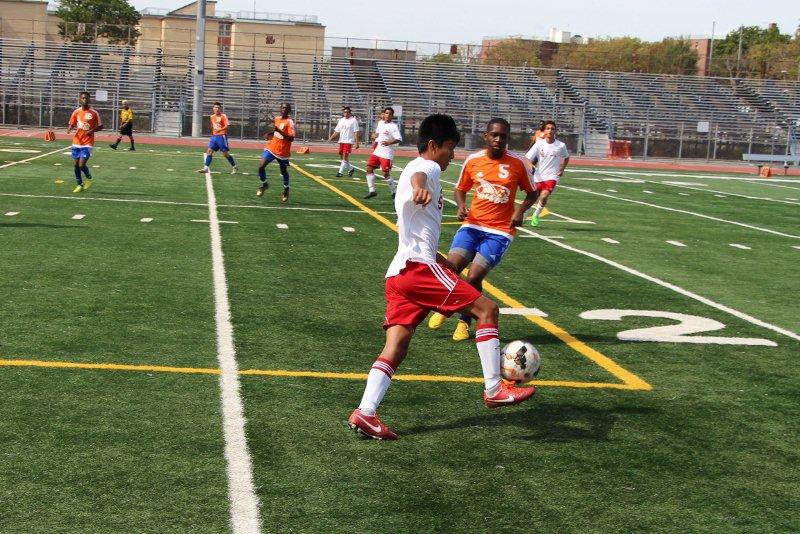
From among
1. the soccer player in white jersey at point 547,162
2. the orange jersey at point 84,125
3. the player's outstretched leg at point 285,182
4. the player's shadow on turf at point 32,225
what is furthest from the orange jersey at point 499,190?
the orange jersey at point 84,125

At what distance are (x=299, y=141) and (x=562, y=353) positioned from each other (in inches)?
1710

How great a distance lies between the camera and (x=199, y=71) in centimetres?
4853

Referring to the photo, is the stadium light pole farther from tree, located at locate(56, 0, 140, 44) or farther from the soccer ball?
tree, located at locate(56, 0, 140, 44)

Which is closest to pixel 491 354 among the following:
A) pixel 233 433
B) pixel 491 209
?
pixel 233 433

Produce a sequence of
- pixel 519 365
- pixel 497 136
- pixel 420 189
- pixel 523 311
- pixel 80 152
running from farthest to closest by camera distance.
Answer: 1. pixel 80 152
2. pixel 523 311
3. pixel 497 136
4. pixel 519 365
5. pixel 420 189

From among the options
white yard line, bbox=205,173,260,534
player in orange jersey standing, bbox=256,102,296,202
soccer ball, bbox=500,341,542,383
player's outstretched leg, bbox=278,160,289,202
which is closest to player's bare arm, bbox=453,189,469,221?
white yard line, bbox=205,173,260,534

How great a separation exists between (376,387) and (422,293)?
0.64m

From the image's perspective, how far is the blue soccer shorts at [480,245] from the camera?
933 cm

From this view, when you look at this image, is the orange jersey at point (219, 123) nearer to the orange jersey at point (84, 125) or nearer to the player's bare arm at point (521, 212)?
the orange jersey at point (84, 125)

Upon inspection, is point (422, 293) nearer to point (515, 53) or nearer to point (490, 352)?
point (490, 352)

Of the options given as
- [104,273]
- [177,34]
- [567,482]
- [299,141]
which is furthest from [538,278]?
[177,34]

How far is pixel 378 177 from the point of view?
100ft

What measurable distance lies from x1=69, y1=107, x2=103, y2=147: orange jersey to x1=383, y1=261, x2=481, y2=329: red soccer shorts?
54.6 ft

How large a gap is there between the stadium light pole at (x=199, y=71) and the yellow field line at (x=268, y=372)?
41.0m
